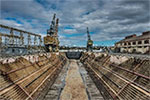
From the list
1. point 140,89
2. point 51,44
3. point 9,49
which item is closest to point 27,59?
point 9,49

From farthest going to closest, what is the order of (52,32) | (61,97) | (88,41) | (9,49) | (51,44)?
(88,41) < (52,32) < (51,44) < (9,49) < (61,97)

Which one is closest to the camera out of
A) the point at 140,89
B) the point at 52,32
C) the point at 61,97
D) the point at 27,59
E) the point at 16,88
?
the point at 140,89

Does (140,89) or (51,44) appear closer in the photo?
(140,89)

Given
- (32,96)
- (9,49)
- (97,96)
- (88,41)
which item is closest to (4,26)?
(9,49)

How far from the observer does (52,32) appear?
314 ft

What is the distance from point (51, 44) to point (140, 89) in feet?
253

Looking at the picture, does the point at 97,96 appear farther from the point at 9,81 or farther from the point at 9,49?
Result: the point at 9,49

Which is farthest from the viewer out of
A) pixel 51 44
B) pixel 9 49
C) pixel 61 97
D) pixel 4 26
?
pixel 51 44

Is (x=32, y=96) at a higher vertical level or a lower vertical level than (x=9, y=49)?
lower

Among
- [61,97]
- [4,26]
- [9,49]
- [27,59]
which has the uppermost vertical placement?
[4,26]

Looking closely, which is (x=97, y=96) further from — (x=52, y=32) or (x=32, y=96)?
(x=52, y=32)

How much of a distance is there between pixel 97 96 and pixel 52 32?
84285mm

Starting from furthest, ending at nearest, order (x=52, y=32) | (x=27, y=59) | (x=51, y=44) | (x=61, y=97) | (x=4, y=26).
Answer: (x=52, y=32) < (x=51, y=44) < (x=4, y=26) < (x=27, y=59) < (x=61, y=97)

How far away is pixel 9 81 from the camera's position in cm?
1825
